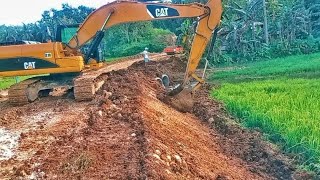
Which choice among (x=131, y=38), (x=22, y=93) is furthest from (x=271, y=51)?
(x=131, y=38)

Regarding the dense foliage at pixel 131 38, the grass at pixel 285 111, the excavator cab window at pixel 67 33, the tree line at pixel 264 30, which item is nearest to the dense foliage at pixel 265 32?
the tree line at pixel 264 30

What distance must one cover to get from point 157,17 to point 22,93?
13.3ft

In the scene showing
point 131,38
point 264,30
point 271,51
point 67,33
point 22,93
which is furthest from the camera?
point 131,38

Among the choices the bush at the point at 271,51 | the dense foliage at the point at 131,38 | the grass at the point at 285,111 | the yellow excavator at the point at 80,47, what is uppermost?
the yellow excavator at the point at 80,47

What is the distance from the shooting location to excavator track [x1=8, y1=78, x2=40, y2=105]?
11.9 meters

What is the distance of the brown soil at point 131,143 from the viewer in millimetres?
6371

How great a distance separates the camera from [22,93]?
1187 cm

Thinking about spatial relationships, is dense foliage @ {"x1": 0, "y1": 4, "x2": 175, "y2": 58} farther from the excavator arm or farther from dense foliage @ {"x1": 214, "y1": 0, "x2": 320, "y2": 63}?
the excavator arm

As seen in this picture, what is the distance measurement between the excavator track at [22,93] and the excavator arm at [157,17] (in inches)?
59.4

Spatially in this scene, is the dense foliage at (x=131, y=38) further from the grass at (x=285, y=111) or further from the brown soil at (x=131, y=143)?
the brown soil at (x=131, y=143)

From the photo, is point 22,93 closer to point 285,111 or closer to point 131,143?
point 131,143

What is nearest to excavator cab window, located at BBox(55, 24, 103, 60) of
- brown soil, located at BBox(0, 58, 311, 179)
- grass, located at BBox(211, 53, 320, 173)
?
brown soil, located at BBox(0, 58, 311, 179)

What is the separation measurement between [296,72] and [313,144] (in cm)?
1145

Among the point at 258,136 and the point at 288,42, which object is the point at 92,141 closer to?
the point at 258,136
